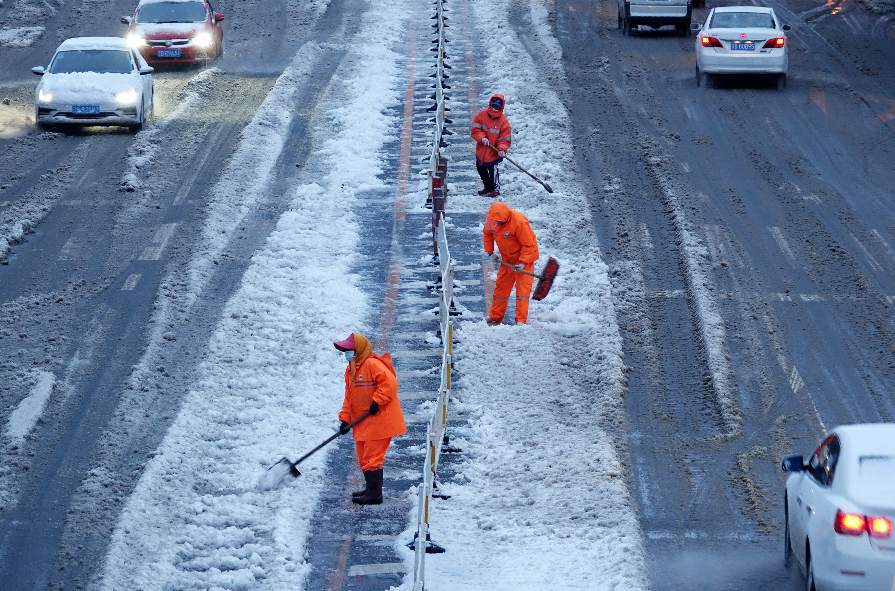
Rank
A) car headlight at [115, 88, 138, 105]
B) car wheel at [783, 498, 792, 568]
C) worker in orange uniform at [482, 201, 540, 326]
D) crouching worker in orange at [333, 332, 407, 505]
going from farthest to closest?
car headlight at [115, 88, 138, 105]
worker in orange uniform at [482, 201, 540, 326]
crouching worker in orange at [333, 332, 407, 505]
car wheel at [783, 498, 792, 568]

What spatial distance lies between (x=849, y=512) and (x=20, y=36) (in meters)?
30.0

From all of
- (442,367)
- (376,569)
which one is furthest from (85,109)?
(376,569)

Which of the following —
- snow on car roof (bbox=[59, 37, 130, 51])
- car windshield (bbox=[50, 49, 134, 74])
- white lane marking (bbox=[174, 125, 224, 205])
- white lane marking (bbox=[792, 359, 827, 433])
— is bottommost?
white lane marking (bbox=[174, 125, 224, 205])

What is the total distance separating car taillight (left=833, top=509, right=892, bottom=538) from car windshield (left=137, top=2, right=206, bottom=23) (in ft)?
83.0

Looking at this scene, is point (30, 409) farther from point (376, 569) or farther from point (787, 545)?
point (787, 545)

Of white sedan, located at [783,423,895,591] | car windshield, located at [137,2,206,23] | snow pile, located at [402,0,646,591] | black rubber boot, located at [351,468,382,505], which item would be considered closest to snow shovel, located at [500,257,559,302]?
snow pile, located at [402,0,646,591]

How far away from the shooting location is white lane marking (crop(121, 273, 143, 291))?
1811 cm

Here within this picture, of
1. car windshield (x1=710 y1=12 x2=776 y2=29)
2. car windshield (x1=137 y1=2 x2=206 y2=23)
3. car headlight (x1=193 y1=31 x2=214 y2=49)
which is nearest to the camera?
car windshield (x1=710 y1=12 x2=776 y2=29)

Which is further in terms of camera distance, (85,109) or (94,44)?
(94,44)

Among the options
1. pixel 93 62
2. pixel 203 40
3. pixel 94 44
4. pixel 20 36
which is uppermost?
pixel 94 44

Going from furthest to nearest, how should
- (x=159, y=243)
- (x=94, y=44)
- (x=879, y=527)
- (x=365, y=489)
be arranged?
(x=94, y=44) < (x=159, y=243) < (x=365, y=489) < (x=879, y=527)

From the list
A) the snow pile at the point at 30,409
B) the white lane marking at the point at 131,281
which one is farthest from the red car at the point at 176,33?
the snow pile at the point at 30,409

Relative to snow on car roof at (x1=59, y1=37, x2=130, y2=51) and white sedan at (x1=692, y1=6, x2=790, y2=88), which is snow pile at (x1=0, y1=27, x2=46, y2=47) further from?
white sedan at (x1=692, y1=6, x2=790, y2=88)

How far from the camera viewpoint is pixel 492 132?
72.8 feet
